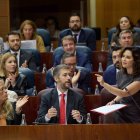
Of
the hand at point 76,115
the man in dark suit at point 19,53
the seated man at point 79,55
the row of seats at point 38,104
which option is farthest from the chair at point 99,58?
the hand at point 76,115

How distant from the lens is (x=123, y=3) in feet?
19.5

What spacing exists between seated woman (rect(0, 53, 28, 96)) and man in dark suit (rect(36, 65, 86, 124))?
49 cm

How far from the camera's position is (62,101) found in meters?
2.88

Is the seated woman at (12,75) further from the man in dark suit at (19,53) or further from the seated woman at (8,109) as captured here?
the man in dark suit at (19,53)

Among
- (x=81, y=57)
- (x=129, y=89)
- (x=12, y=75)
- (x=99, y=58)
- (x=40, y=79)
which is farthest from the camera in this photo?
(x=99, y=58)

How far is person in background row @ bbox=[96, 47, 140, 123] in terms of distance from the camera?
8.86ft

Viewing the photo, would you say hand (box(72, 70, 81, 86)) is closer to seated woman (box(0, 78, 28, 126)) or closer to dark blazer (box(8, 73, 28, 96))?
dark blazer (box(8, 73, 28, 96))

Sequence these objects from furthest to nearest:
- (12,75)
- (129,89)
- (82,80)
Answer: (82,80) → (12,75) → (129,89)

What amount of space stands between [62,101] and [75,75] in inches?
20.7

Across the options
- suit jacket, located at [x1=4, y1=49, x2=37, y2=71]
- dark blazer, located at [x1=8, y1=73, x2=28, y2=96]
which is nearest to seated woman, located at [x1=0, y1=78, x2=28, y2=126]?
dark blazer, located at [x1=8, y1=73, x2=28, y2=96]

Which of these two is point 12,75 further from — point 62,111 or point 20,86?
point 62,111

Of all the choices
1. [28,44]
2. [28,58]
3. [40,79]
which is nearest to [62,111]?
[40,79]

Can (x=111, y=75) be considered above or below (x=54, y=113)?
above

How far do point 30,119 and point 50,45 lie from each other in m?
Result: 1.63
